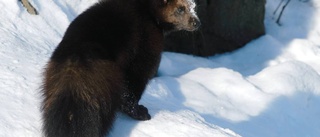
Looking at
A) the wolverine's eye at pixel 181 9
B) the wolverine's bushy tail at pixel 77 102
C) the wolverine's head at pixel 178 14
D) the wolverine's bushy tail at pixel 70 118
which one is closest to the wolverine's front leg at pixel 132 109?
the wolverine's bushy tail at pixel 77 102

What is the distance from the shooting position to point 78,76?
3.07 meters

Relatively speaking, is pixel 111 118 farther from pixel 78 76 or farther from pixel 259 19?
pixel 259 19

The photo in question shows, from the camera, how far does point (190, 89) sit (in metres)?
6.09

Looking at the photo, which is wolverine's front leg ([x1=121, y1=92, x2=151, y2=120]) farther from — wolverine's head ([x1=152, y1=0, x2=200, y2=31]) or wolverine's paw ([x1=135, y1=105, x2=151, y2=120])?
wolverine's head ([x1=152, y1=0, x2=200, y2=31])

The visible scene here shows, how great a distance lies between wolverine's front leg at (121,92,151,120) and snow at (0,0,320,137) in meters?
0.04

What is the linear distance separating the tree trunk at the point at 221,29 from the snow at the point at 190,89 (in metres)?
0.19

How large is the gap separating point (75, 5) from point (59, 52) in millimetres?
3341

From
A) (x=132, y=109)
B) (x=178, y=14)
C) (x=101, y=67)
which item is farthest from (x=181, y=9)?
(x=101, y=67)

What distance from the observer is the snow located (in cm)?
360

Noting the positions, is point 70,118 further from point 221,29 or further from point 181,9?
point 221,29

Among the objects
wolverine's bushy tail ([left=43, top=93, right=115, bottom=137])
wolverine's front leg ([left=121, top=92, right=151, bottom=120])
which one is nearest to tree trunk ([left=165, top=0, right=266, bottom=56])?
wolverine's front leg ([left=121, top=92, right=151, bottom=120])

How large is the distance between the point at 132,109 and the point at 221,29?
16.5 ft

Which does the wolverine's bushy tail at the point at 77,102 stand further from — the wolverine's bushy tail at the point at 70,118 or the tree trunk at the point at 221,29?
the tree trunk at the point at 221,29

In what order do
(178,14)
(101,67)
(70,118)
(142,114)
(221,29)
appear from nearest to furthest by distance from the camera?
(70,118)
(101,67)
(142,114)
(178,14)
(221,29)
